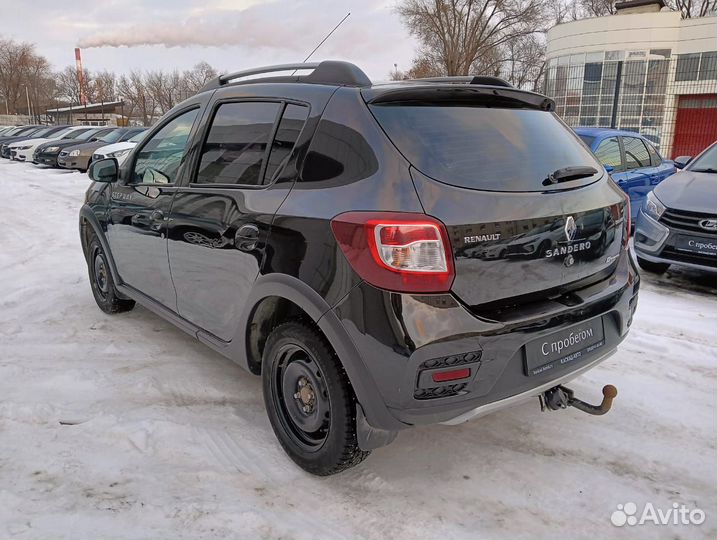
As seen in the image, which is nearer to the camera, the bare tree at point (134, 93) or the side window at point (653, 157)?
the side window at point (653, 157)

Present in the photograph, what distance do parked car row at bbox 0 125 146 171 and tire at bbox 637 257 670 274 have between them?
12703 millimetres

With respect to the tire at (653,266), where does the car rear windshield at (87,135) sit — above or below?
above

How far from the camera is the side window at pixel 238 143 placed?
2.87 meters

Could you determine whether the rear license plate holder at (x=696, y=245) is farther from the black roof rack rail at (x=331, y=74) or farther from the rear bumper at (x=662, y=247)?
the black roof rack rail at (x=331, y=74)

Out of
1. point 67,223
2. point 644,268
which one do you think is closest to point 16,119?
point 67,223

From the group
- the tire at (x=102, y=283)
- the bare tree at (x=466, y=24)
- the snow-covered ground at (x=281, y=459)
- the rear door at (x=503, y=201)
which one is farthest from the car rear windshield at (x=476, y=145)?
the bare tree at (x=466, y=24)

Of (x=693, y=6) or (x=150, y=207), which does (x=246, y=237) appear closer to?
(x=150, y=207)

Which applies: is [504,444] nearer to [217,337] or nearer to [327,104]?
[217,337]

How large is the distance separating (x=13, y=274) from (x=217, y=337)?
4.06 m

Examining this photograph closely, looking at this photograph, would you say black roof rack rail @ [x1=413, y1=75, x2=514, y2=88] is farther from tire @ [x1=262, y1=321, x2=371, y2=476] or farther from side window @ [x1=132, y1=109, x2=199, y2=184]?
side window @ [x1=132, y1=109, x2=199, y2=184]

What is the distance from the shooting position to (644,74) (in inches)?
945

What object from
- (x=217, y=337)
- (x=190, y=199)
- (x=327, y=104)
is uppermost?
(x=327, y=104)

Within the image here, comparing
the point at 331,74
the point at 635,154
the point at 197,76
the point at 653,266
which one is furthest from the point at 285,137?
the point at 197,76

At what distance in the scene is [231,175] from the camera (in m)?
3.01
